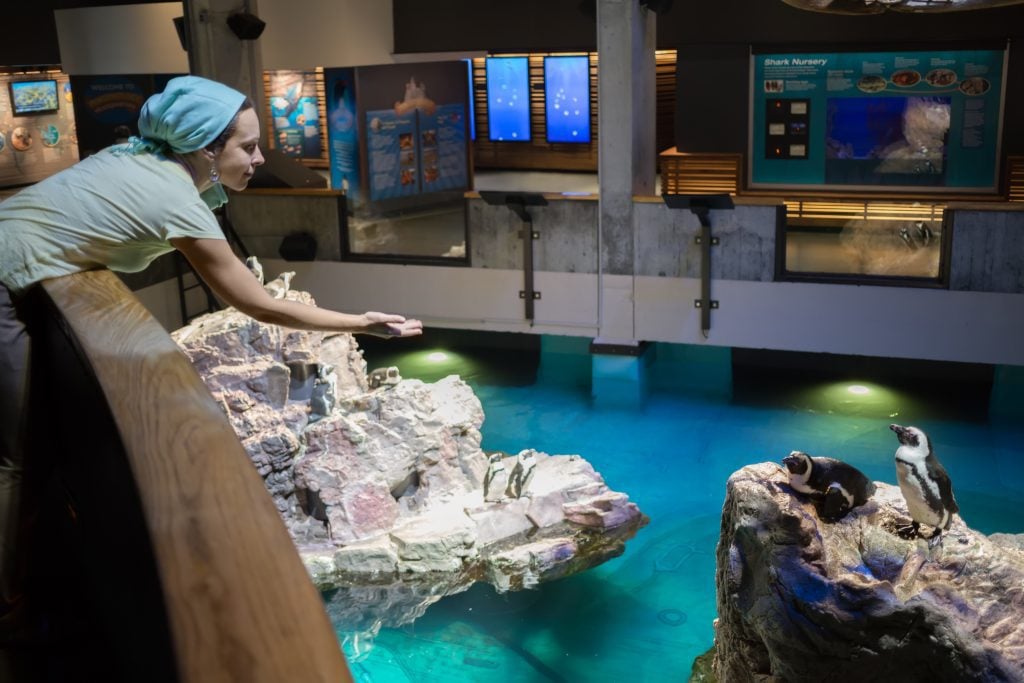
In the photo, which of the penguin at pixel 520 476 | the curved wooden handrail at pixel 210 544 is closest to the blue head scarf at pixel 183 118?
the curved wooden handrail at pixel 210 544

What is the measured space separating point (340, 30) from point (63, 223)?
10.2 metres

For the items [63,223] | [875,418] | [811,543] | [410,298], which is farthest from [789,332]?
[63,223]

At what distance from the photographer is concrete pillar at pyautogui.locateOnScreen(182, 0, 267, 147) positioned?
1134 centimetres

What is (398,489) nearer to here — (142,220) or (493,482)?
(493,482)

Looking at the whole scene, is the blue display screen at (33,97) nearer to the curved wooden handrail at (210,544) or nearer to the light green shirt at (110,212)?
the light green shirt at (110,212)

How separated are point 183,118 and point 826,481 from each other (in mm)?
3392

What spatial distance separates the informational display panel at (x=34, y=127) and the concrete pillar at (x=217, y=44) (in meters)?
2.09

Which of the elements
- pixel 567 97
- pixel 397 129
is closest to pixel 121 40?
pixel 397 129

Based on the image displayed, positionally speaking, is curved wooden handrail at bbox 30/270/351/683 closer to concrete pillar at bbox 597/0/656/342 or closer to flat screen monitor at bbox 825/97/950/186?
concrete pillar at bbox 597/0/656/342

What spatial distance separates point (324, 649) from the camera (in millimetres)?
849

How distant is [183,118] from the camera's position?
2.53 m

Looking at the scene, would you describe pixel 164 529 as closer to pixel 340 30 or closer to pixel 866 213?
pixel 866 213

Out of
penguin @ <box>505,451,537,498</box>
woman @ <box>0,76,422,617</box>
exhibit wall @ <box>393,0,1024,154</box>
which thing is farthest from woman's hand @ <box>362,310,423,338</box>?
exhibit wall @ <box>393,0,1024,154</box>

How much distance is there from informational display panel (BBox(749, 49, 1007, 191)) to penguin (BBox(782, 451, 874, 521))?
24.8ft
